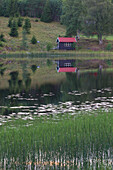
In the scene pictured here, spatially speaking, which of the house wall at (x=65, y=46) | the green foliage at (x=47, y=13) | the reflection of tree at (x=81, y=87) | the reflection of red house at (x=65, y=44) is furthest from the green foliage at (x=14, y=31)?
the reflection of tree at (x=81, y=87)

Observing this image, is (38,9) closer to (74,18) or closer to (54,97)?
(74,18)

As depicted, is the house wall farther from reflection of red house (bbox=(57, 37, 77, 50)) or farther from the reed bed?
the reed bed

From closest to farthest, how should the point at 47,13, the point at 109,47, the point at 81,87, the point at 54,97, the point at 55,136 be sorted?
1. the point at 55,136
2. the point at 54,97
3. the point at 81,87
4. the point at 109,47
5. the point at 47,13

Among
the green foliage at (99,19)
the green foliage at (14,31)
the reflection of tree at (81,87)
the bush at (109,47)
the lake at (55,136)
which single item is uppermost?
the green foliage at (99,19)

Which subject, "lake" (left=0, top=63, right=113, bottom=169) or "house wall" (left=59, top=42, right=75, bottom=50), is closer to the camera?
"lake" (left=0, top=63, right=113, bottom=169)

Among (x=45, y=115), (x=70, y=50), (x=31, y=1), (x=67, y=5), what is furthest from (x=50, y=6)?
(x=45, y=115)

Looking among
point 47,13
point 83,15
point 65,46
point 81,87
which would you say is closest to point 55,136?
point 81,87

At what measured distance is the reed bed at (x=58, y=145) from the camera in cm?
1091

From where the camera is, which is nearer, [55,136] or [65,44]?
[55,136]

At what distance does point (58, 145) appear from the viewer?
39.2ft

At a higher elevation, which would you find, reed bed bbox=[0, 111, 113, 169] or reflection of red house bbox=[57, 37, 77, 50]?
reed bed bbox=[0, 111, 113, 169]

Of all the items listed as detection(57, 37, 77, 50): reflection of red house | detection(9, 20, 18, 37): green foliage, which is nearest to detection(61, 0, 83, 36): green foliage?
detection(57, 37, 77, 50): reflection of red house

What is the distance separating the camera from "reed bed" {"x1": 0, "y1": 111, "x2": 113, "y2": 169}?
429 inches

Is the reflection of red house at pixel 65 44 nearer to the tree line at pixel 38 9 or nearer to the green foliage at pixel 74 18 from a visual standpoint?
the green foliage at pixel 74 18
